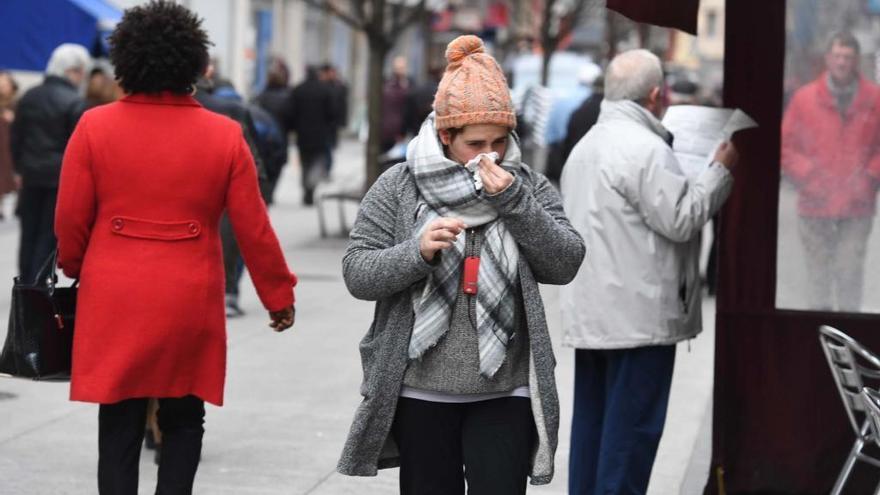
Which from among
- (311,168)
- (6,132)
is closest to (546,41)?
(311,168)

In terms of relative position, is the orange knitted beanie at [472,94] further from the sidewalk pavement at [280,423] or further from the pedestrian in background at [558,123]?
the pedestrian in background at [558,123]

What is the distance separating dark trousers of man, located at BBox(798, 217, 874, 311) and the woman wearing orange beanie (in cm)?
215

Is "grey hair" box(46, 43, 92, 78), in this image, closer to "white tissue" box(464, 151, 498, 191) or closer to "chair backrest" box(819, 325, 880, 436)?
"chair backrest" box(819, 325, 880, 436)

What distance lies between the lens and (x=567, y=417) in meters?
8.04

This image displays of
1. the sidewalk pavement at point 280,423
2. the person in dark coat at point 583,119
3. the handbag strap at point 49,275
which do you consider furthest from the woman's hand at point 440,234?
the person in dark coat at point 583,119

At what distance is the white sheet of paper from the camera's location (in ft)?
18.7

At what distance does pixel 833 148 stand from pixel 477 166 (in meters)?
2.42

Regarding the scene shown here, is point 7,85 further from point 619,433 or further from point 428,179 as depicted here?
point 428,179

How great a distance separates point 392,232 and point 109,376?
1069mm

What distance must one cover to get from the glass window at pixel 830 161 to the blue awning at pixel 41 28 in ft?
33.9

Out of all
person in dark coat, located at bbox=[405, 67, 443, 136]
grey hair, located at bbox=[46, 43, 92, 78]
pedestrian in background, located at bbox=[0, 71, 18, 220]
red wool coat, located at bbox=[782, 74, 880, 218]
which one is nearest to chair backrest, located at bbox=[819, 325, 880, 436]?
red wool coat, located at bbox=[782, 74, 880, 218]

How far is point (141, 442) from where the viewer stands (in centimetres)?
481

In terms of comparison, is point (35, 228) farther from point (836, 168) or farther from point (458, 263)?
point (458, 263)

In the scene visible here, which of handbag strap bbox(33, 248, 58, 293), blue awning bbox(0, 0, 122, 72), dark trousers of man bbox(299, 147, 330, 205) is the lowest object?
A: dark trousers of man bbox(299, 147, 330, 205)
